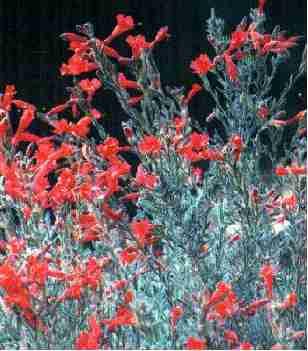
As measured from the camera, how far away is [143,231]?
2867 mm

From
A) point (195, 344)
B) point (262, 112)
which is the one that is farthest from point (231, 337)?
point (262, 112)

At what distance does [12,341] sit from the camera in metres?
2.91

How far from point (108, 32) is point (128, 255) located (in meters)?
3.92

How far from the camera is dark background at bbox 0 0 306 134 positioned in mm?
6453

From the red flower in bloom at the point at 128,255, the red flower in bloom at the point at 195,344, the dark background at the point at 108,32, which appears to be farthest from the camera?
the dark background at the point at 108,32

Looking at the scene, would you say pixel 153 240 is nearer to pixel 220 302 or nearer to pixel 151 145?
pixel 151 145

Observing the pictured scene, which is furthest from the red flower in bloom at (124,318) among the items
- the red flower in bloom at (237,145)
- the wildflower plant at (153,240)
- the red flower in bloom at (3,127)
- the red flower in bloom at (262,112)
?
the red flower in bloom at (262,112)

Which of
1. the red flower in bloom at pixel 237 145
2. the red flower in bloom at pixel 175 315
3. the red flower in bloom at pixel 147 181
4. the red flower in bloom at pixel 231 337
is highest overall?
the red flower in bloom at pixel 237 145

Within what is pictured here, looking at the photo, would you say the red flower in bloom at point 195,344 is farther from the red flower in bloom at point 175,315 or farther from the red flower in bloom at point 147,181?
the red flower in bloom at point 147,181

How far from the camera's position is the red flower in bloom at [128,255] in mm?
2934

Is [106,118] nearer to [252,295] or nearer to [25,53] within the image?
[25,53]

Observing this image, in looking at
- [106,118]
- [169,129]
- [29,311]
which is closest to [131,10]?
[106,118]

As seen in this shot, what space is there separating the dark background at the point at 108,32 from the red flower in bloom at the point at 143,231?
369 cm

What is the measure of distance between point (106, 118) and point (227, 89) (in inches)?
141
